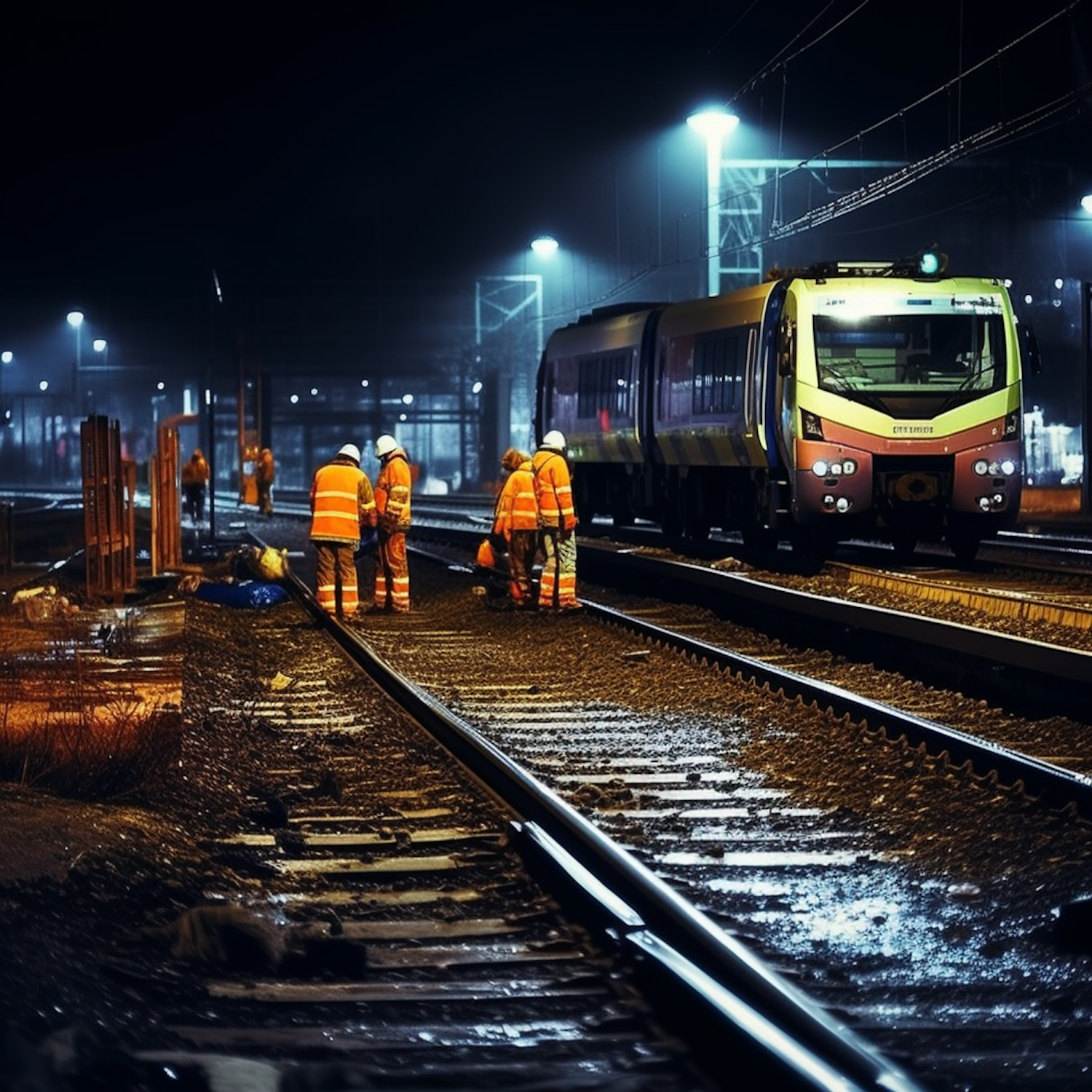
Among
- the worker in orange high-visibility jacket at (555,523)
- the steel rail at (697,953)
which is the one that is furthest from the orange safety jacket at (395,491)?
the steel rail at (697,953)

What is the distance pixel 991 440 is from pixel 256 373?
1600 inches

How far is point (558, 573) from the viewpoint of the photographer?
19734 millimetres

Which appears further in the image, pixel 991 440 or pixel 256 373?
pixel 256 373

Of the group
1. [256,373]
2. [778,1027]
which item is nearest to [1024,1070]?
[778,1027]

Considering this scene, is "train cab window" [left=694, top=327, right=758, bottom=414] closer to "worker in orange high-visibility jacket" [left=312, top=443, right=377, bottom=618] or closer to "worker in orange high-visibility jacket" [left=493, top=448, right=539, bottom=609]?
"worker in orange high-visibility jacket" [left=493, top=448, right=539, bottom=609]

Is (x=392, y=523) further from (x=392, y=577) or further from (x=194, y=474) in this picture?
(x=194, y=474)

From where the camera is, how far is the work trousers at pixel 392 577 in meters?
19.8

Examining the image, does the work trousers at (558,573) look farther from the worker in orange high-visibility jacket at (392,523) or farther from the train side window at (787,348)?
the train side window at (787,348)

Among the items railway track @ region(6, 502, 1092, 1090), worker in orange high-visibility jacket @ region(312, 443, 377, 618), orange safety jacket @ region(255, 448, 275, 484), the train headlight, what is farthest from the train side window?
orange safety jacket @ region(255, 448, 275, 484)

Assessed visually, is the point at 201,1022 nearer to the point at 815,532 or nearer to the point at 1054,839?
the point at 1054,839

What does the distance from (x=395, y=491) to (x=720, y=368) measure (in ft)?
26.1

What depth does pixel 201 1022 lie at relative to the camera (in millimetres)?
5570

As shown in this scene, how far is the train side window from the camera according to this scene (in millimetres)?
22531

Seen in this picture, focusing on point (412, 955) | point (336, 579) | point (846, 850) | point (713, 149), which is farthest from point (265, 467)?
point (412, 955)
